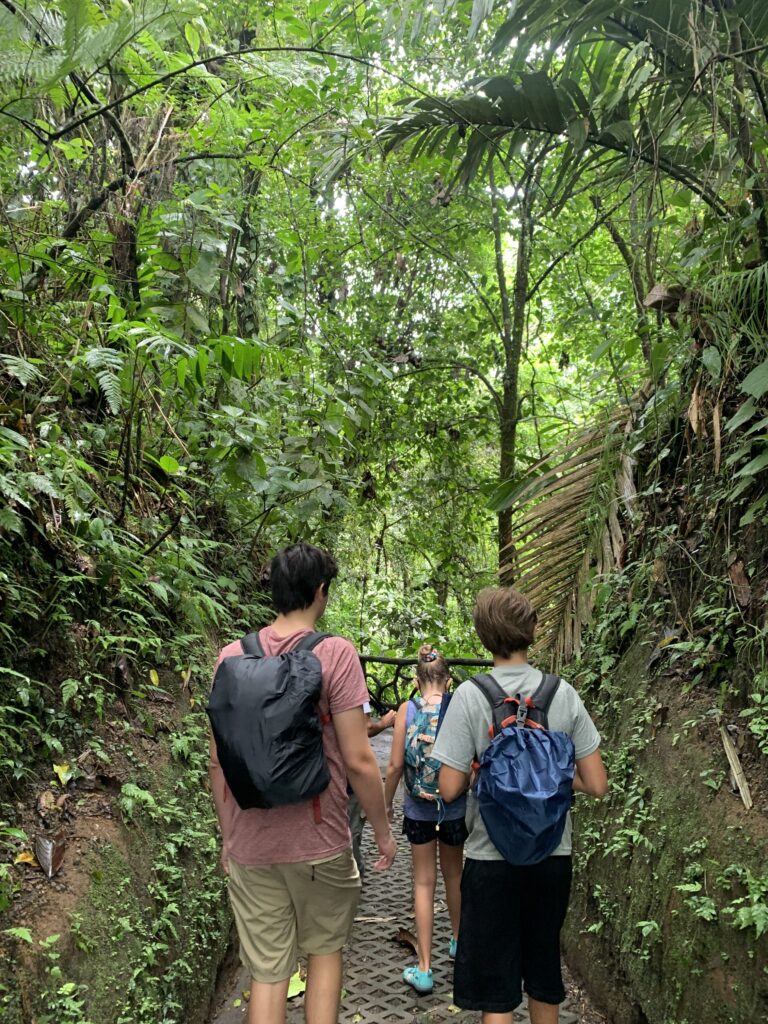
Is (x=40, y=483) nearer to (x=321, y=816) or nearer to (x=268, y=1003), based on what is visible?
(x=321, y=816)

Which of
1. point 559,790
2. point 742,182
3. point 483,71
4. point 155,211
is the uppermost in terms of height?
point 483,71

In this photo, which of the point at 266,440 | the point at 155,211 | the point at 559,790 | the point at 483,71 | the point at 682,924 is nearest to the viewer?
the point at 559,790

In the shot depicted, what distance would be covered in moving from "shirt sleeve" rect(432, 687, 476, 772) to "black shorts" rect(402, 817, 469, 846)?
1301mm

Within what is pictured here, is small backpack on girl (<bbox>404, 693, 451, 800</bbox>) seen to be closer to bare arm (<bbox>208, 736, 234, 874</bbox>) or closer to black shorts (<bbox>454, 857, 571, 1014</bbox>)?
black shorts (<bbox>454, 857, 571, 1014</bbox>)

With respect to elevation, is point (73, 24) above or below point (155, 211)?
below

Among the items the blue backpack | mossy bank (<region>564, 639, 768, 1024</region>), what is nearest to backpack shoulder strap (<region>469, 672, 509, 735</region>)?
the blue backpack

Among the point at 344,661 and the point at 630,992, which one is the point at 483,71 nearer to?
the point at 344,661

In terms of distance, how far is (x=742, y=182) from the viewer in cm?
391

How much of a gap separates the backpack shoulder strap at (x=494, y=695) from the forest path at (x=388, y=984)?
1600mm

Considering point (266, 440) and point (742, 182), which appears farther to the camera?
point (266, 440)

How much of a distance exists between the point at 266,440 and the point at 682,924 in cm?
411

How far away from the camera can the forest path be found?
11.1 feet

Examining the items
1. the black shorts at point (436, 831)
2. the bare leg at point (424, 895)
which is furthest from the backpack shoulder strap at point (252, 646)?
the bare leg at point (424, 895)

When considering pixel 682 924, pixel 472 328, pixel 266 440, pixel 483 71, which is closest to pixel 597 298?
pixel 472 328
